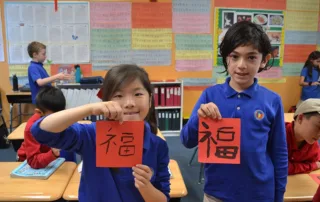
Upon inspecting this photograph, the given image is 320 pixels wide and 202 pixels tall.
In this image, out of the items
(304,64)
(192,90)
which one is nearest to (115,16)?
(192,90)

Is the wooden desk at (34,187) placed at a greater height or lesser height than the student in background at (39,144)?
lesser

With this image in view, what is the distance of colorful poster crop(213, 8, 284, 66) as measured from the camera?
5.15 metres

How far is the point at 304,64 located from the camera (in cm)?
551

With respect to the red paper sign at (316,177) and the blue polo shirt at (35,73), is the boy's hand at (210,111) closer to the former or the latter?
the red paper sign at (316,177)

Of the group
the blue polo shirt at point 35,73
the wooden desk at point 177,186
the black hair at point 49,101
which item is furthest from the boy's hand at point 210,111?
the blue polo shirt at point 35,73

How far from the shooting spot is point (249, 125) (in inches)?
51.6

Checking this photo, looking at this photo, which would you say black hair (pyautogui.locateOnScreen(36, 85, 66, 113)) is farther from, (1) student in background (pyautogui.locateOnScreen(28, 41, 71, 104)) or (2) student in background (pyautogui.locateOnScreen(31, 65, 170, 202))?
(1) student in background (pyautogui.locateOnScreen(28, 41, 71, 104))

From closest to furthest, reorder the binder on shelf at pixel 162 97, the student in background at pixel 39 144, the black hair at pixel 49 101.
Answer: the student in background at pixel 39 144 → the black hair at pixel 49 101 → the binder on shelf at pixel 162 97

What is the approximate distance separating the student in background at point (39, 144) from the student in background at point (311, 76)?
4354 millimetres

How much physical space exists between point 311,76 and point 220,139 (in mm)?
4631

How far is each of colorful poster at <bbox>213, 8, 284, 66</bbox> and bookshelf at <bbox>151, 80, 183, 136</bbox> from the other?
98 centimetres

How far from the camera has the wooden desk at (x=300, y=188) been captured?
5.13 feet

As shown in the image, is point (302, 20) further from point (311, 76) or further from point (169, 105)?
point (169, 105)

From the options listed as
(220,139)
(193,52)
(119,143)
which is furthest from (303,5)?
(119,143)
